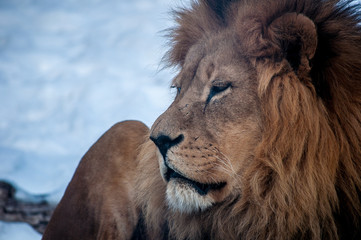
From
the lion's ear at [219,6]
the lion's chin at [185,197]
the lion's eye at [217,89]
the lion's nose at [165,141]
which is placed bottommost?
the lion's chin at [185,197]

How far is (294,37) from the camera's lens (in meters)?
1.80

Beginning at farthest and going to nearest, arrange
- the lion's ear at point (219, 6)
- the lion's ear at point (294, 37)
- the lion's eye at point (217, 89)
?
the lion's ear at point (219, 6)
the lion's eye at point (217, 89)
the lion's ear at point (294, 37)

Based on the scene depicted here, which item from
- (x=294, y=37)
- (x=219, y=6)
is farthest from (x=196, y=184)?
(x=219, y=6)

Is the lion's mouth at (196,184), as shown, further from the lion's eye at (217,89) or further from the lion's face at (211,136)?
the lion's eye at (217,89)

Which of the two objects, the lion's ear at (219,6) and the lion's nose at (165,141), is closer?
the lion's nose at (165,141)

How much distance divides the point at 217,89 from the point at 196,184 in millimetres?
514

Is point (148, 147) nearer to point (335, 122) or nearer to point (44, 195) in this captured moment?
point (335, 122)

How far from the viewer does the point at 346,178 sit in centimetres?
182

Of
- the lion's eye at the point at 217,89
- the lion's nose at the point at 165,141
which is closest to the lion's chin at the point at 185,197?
the lion's nose at the point at 165,141

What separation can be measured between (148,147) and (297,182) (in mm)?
1014

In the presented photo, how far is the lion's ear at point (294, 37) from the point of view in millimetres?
1752

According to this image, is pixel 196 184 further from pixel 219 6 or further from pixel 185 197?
pixel 219 6

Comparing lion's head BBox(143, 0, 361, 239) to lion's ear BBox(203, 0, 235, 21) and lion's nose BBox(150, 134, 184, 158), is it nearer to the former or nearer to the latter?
lion's nose BBox(150, 134, 184, 158)

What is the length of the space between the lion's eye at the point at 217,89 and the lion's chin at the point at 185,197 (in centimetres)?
47
